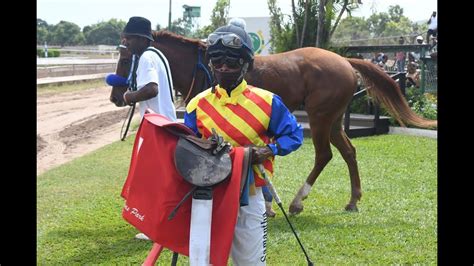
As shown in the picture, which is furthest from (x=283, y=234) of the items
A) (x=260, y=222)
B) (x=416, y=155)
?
(x=416, y=155)

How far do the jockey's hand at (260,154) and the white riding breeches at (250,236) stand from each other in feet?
0.68

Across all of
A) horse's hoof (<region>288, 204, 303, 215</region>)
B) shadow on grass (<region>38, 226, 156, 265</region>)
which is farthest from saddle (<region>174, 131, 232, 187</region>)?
horse's hoof (<region>288, 204, 303, 215</region>)

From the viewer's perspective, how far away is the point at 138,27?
5199 millimetres

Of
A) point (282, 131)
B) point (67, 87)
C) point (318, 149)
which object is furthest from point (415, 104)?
point (67, 87)

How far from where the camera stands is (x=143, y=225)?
288cm

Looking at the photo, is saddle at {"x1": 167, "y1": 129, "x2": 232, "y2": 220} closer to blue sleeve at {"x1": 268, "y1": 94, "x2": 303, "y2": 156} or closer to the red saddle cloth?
the red saddle cloth

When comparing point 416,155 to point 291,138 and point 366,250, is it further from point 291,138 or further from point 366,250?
point 291,138

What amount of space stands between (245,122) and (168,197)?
1.91 feet

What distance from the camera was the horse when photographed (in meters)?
5.79

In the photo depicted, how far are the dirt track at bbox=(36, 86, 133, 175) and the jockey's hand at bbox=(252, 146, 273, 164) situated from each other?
22.4 feet

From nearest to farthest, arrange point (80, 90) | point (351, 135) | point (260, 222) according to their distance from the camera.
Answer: point (260, 222) → point (351, 135) → point (80, 90)

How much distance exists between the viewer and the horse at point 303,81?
19.0 ft
